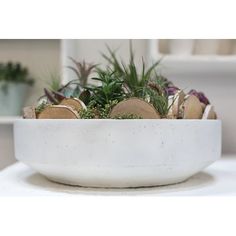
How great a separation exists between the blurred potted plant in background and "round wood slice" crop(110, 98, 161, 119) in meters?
0.61

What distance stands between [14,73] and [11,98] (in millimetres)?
57

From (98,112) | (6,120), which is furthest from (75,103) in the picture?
(6,120)

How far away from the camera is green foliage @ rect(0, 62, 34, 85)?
0.93 m

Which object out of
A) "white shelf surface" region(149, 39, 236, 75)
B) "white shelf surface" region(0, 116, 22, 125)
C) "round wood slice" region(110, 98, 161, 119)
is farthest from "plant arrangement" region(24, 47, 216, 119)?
"white shelf surface" region(0, 116, 22, 125)

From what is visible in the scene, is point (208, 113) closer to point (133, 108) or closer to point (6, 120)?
point (133, 108)

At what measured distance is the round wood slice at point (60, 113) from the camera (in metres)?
0.37

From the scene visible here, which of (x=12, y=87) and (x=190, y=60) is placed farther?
(x=12, y=87)

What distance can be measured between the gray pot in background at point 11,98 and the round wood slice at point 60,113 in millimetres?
574

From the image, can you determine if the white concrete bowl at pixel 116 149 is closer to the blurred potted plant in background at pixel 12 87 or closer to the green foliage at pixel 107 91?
the green foliage at pixel 107 91

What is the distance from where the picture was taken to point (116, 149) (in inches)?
13.2
